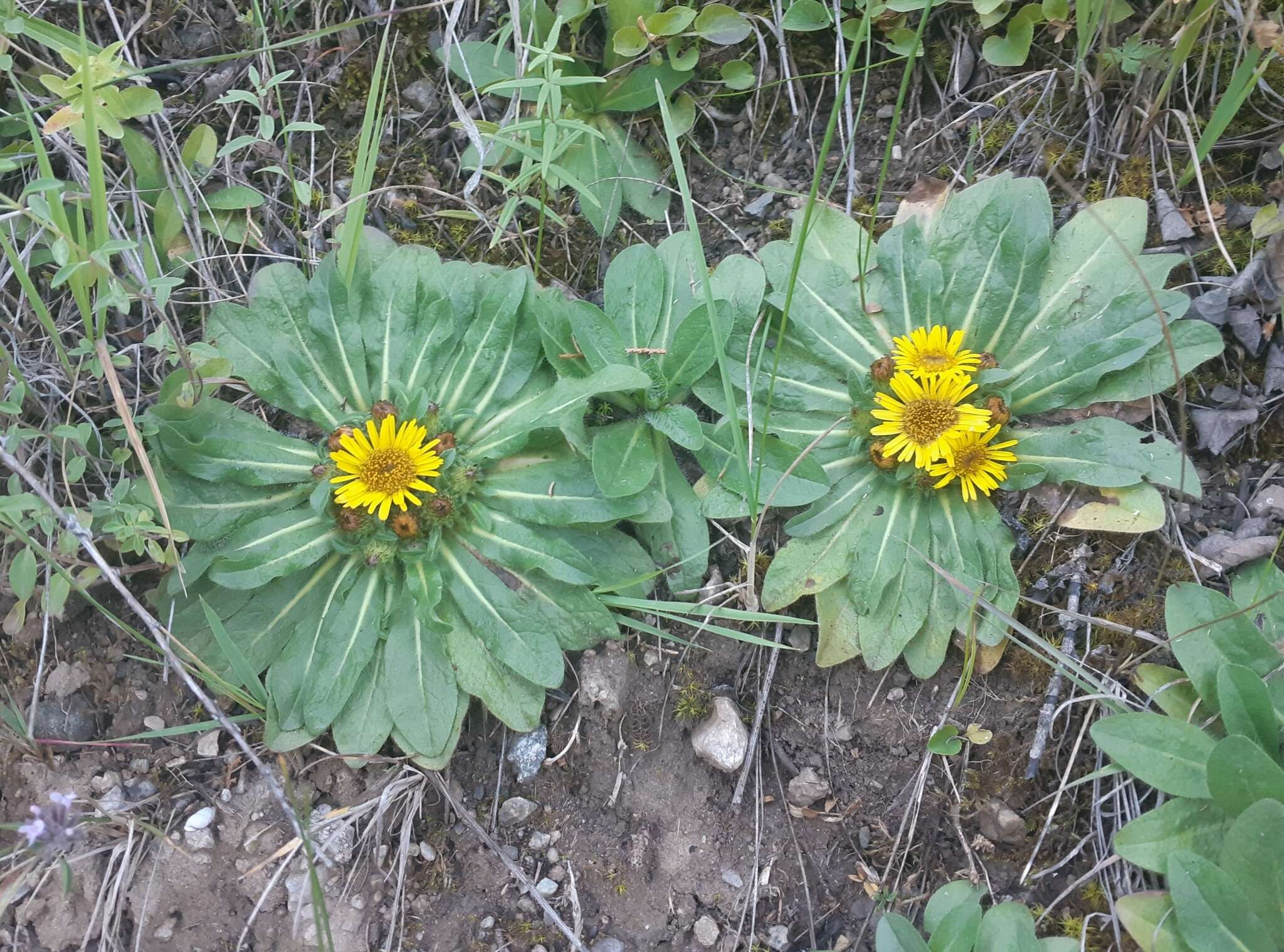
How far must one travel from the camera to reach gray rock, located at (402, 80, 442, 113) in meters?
3.63

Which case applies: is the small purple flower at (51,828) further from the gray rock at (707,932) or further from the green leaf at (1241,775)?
the green leaf at (1241,775)

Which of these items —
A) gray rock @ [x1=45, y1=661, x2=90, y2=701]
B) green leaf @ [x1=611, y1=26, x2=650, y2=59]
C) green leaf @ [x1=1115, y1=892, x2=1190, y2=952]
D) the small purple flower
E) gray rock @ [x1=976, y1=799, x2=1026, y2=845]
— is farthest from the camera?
green leaf @ [x1=611, y1=26, x2=650, y2=59]

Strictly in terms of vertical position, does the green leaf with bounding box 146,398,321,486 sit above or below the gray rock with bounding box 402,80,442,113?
below

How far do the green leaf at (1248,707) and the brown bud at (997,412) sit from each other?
3.37 feet

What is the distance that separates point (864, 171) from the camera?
3512 mm

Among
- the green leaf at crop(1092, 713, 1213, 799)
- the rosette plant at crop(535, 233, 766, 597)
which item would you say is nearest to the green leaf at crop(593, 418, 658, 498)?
the rosette plant at crop(535, 233, 766, 597)

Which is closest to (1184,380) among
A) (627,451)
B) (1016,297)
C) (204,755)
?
(1016,297)

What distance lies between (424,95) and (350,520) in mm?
1776

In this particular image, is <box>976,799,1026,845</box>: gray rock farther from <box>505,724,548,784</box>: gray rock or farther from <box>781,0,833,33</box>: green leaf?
<box>781,0,833,33</box>: green leaf

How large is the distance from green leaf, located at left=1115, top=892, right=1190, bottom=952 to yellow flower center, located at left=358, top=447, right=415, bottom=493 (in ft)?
8.63

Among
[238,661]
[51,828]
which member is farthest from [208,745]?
[51,828]

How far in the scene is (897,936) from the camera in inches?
106

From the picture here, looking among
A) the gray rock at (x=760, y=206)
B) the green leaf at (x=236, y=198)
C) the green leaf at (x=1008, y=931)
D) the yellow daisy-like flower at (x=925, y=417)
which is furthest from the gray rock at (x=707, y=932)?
the green leaf at (x=236, y=198)

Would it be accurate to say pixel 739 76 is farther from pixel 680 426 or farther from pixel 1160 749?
pixel 1160 749
